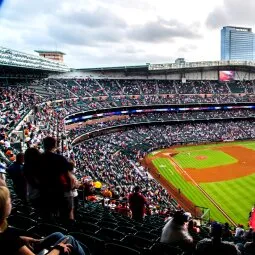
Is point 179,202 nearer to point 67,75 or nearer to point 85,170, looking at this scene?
point 85,170

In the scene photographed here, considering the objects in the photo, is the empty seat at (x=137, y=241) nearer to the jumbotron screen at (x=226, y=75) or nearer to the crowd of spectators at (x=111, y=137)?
the crowd of spectators at (x=111, y=137)

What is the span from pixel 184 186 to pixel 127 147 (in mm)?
17993

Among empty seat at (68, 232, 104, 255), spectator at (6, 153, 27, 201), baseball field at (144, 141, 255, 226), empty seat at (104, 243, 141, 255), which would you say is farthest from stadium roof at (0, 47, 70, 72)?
empty seat at (104, 243, 141, 255)

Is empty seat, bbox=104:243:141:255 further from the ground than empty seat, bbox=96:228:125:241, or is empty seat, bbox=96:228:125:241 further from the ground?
empty seat, bbox=104:243:141:255

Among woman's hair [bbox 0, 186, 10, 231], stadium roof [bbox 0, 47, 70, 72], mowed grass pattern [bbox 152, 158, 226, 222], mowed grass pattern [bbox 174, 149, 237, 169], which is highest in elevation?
stadium roof [bbox 0, 47, 70, 72]

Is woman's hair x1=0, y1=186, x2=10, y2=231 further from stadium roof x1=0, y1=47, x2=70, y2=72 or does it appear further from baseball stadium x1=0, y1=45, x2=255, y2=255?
stadium roof x1=0, y1=47, x2=70, y2=72

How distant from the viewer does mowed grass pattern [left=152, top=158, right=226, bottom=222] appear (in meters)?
30.9

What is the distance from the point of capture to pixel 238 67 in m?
87.4

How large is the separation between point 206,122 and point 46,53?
123378mm

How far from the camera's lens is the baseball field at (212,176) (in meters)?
31.9

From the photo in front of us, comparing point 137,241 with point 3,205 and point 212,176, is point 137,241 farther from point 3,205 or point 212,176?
point 212,176

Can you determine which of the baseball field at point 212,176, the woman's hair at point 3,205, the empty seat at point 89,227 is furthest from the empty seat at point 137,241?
the baseball field at point 212,176

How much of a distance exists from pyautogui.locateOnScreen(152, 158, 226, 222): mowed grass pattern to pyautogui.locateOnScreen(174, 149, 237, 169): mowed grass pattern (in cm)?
263

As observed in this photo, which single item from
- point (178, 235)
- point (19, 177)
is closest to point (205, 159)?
point (19, 177)
